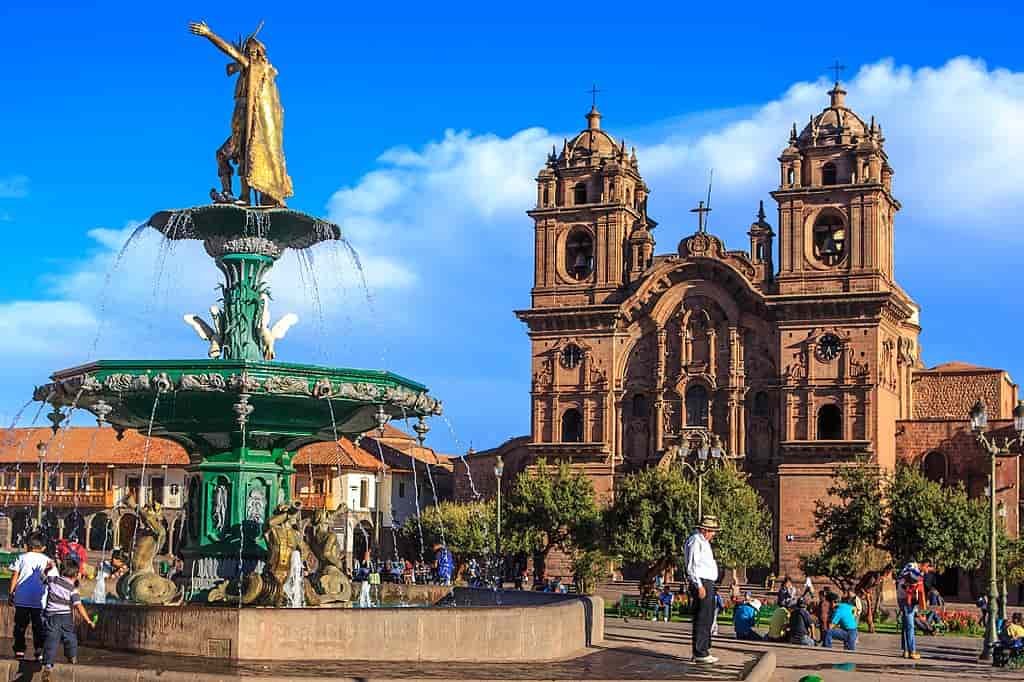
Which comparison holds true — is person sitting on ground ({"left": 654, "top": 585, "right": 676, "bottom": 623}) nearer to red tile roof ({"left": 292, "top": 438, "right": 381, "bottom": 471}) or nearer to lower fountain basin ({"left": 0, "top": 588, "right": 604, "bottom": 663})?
lower fountain basin ({"left": 0, "top": 588, "right": 604, "bottom": 663})

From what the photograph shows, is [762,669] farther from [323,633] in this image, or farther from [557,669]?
[323,633]

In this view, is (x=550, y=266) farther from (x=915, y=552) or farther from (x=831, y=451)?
(x=915, y=552)

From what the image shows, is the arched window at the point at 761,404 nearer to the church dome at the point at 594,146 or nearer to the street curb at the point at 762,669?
the church dome at the point at 594,146

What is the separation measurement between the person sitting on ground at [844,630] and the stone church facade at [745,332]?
32.0 meters

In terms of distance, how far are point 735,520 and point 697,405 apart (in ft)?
45.1

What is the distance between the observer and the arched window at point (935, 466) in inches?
2216

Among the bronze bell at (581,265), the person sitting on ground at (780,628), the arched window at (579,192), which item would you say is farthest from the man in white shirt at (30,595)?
the arched window at (579,192)

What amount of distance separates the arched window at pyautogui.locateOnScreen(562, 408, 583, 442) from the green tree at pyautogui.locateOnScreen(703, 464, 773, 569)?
10885 millimetres

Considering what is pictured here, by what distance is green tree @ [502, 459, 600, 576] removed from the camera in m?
50.5

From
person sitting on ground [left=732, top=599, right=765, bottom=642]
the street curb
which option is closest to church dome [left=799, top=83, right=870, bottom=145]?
person sitting on ground [left=732, top=599, right=765, bottom=642]

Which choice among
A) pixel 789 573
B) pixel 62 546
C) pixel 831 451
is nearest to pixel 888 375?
pixel 831 451

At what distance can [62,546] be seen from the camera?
89.9ft

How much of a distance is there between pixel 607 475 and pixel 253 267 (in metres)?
42.4

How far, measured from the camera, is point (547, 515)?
167 ft
